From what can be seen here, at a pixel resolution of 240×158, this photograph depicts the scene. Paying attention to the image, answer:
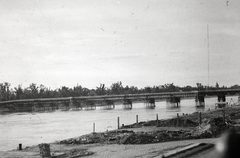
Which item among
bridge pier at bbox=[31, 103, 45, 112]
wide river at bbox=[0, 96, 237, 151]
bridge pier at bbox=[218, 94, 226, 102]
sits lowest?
bridge pier at bbox=[31, 103, 45, 112]

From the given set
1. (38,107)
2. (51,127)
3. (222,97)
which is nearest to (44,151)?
(51,127)

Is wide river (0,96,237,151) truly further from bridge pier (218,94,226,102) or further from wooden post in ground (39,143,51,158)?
bridge pier (218,94,226,102)

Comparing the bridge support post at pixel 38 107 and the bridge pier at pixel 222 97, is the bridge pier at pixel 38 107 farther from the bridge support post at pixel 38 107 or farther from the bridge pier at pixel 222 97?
the bridge pier at pixel 222 97

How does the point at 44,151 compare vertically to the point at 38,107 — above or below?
above

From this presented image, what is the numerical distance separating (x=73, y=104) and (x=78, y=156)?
5014 inches

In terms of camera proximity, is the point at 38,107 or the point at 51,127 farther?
the point at 38,107

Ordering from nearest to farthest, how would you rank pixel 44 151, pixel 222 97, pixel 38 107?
pixel 44 151, pixel 222 97, pixel 38 107

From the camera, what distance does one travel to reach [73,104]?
14325cm

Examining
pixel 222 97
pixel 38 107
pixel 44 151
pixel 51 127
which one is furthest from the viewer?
pixel 38 107

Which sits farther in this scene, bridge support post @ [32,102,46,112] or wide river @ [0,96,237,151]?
bridge support post @ [32,102,46,112]

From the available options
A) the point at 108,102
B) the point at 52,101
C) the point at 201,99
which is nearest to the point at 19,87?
the point at 52,101

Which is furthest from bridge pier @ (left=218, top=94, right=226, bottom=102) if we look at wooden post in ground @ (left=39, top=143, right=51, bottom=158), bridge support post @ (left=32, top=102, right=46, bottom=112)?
wooden post in ground @ (left=39, top=143, right=51, bottom=158)

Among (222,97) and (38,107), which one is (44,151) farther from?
(38,107)

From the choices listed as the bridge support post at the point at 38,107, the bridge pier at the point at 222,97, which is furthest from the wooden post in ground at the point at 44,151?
the bridge support post at the point at 38,107
